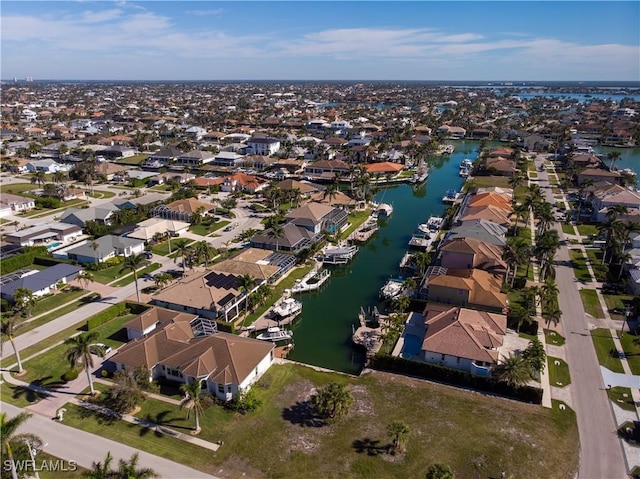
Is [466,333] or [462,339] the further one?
[466,333]

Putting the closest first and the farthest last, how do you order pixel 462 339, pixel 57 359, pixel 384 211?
pixel 462 339, pixel 57 359, pixel 384 211

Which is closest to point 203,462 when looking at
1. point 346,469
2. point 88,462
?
point 88,462

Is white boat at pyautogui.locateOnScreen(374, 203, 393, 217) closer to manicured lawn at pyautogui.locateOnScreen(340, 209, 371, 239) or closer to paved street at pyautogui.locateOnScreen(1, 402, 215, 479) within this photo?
manicured lawn at pyautogui.locateOnScreen(340, 209, 371, 239)

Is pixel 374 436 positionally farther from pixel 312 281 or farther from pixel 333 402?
pixel 312 281

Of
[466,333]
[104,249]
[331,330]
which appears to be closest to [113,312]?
[104,249]

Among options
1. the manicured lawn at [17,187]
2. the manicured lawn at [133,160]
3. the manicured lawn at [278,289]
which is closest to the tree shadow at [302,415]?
the manicured lawn at [278,289]

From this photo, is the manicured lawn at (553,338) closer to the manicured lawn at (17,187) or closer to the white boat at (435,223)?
the white boat at (435,223)

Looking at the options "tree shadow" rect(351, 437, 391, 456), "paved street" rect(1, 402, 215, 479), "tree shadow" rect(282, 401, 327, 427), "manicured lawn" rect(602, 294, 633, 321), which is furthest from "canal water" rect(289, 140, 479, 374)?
"manicured lawn" rect(602, 294, 633, 321)
